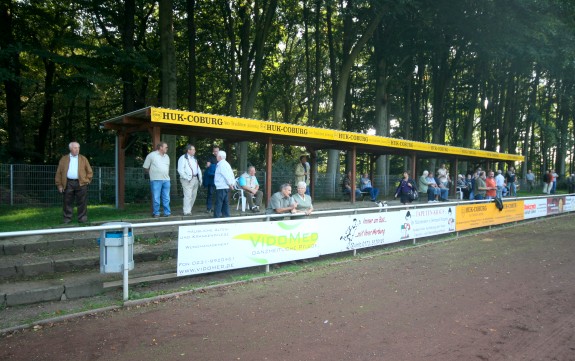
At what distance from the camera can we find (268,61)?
29.5 meters

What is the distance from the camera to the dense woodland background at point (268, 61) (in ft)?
56.2

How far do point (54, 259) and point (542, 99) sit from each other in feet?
143

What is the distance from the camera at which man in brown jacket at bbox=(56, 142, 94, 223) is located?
8523mm

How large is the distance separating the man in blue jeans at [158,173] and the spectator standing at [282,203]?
9.30 feet

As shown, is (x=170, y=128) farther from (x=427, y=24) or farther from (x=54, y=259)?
(x=427, y=24)

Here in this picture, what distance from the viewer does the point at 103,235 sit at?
5.62m

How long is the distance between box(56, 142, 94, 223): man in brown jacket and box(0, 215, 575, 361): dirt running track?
4204 millimetres

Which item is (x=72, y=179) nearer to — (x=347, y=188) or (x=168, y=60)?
(x=168, y=60)

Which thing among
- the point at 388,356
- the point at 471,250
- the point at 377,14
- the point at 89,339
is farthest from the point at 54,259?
the point at 377,14

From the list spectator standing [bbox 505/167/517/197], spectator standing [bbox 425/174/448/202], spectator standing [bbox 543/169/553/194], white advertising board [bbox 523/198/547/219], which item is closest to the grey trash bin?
spectator standing [bbox 425/174/448/202]

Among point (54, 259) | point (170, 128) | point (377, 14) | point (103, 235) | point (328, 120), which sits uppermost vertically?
point (377, 14)

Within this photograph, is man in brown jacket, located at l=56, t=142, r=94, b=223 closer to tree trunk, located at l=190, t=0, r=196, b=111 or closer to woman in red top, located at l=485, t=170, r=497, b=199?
tree trunk, located at l=190, t=0, r=196, b=111

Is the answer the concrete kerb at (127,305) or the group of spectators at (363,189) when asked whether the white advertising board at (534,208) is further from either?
the concrete kerb at (127,305)

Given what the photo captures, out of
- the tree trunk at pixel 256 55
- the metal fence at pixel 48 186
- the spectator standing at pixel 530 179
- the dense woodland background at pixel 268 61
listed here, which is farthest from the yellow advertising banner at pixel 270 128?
the spectator standing at pixel 530 179
